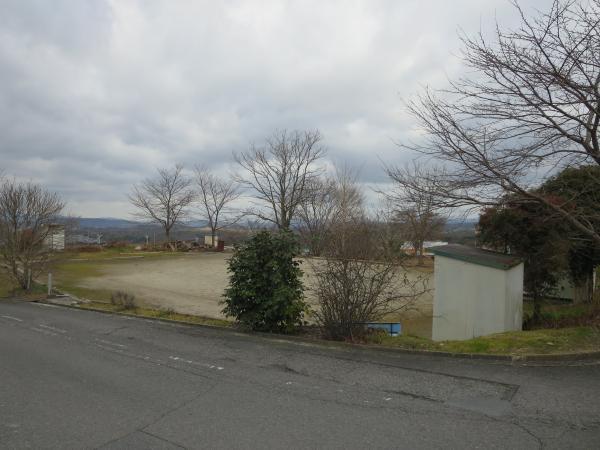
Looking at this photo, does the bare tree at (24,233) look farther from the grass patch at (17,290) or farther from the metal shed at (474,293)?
the metal shed at (474,293)

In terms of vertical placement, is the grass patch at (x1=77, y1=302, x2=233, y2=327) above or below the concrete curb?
below

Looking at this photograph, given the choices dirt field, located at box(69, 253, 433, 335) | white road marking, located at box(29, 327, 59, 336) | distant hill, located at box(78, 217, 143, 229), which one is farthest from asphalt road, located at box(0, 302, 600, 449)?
distant hill, located at box(78, 217, 143, 229)

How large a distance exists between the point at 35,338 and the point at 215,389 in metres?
5.81

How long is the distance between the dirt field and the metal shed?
0.65 m

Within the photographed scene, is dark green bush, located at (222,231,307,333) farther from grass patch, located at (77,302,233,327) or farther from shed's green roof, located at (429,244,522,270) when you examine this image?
shed's green roof, located at (429,244,522,270)

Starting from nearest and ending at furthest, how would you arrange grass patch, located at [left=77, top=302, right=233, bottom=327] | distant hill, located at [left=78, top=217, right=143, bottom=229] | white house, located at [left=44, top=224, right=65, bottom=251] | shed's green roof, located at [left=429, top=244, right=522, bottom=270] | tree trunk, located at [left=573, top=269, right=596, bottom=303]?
1. shed's green roof, located at [left=429, top=244, right=522, bottom=270]
2. grass patch, located at [left=77, top=302, right=233, bottom=327]
3. tree trunk, located at [left=573, top=269, right=596, bottom=303]
4. white house, located at [left=44, top=224, right=65, bottom=251]
5. distant hill, located at [left=78, top=217, right=143, bottom=229]

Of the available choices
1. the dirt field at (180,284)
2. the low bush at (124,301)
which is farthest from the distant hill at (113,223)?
the low bush at (124,301)

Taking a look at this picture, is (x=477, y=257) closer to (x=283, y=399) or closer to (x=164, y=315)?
(x=283, y=399)

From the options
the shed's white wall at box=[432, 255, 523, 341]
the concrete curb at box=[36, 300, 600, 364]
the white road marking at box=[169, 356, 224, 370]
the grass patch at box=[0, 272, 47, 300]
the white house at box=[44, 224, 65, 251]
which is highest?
the white house at box=[44, 224, 65, 251]

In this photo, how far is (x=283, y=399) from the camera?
538cm

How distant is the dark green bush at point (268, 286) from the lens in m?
9.38

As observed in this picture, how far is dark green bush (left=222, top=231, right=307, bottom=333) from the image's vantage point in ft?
30.8

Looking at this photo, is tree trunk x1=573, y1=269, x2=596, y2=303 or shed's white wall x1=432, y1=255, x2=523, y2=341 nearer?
shed's white wall x1=432, y1=255, x2=523, y2=341

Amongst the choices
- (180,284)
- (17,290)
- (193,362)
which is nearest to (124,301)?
(17,290)
